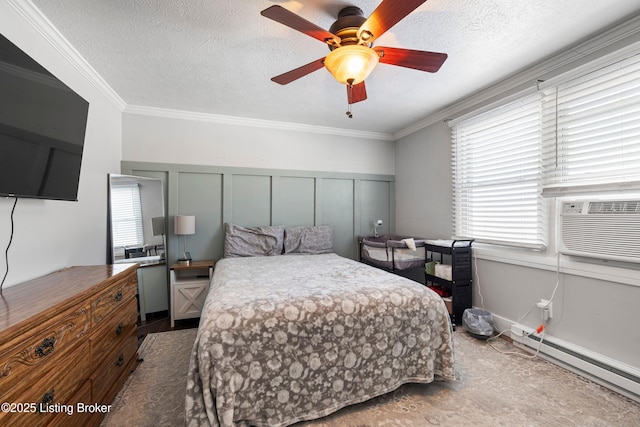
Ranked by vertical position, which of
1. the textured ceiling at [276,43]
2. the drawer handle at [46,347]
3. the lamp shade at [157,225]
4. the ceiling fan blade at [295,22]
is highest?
the textured ceiling at [276,43]

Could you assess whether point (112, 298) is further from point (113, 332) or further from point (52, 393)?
point (52, 393)

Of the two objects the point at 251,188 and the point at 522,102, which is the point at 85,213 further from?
the point at 522,102

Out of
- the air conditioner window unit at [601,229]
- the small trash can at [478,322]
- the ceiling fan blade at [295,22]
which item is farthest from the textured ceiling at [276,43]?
the small trash can at [478,322]

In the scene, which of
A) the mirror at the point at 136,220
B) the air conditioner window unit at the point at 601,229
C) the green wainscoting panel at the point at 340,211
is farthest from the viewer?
the green wainscoting panel at the point at 340,211

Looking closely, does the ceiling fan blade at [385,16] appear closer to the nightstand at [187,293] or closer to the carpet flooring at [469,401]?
the carpet flooring at [469,401]

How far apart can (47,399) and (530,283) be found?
335 cm

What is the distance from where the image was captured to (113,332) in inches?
66.9

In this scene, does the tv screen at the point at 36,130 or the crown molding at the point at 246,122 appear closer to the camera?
the tv screen at the point at 36,130

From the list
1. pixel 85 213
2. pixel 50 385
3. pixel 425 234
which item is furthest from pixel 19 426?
pixel 425 234

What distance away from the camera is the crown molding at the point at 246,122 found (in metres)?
3.29

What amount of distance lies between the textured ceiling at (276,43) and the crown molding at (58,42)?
0.15ft

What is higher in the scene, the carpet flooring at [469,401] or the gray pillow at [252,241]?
the gray pillow at [252,241]

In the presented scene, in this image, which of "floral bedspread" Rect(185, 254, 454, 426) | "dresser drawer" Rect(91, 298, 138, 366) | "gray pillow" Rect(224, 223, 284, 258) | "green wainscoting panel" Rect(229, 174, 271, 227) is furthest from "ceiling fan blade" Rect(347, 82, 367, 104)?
"dresser drawer" Rect(91, 298, 138, 366)

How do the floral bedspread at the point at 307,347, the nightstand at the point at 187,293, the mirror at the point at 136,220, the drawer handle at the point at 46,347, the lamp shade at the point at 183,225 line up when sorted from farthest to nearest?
the lamp shade at the point at 183,225
the nightstand at the point at 187,293
the mirror at the point at 136,220
the floral bedspread at the point at 307,347
the drawer handle at the point at 46,347
